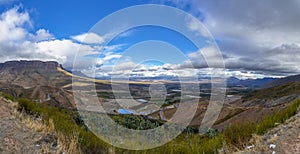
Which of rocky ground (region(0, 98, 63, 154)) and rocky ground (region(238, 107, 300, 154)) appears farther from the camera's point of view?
rocky ground (region(0, 98, 63, 154))

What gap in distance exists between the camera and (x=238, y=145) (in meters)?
7.54

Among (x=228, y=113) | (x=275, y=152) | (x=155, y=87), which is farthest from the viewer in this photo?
(x=228, y=113)

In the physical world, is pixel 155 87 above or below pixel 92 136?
above

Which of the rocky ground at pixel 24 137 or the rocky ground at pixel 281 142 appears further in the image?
the rocky ground at pixel 24 137

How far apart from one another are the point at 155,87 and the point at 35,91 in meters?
135

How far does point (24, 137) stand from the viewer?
7445 mm

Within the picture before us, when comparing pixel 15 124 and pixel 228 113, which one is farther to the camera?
pixel 228 113

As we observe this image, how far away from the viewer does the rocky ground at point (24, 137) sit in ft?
21.4

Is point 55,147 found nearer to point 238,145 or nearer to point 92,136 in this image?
point 92,136

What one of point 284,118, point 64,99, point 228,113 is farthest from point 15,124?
point 64,99

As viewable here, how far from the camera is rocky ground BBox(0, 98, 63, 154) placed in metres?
6.53

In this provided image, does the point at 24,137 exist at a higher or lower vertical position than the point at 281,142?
higher

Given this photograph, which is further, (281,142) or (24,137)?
(24,137)

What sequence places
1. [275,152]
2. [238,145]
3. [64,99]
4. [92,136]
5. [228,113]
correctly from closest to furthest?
[275,152] < [238,145] < [92,136] < [228,113] < [64,99]
